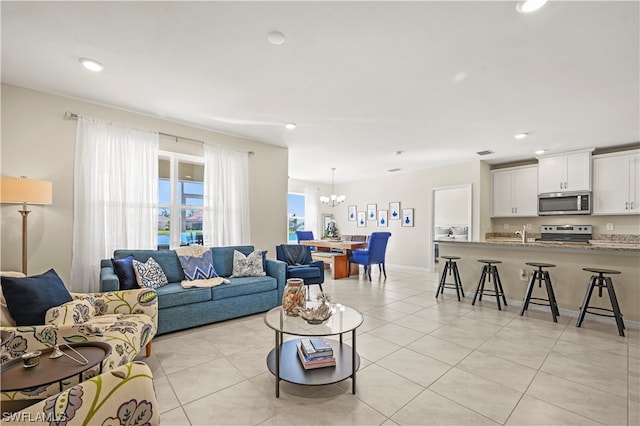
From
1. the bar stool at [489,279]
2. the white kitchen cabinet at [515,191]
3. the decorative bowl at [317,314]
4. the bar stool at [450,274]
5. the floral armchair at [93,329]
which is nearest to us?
the floral armchair at [93,329]

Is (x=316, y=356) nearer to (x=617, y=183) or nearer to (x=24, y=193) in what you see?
(x=24, y=193)

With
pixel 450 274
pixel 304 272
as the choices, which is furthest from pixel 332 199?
pixel 450 274

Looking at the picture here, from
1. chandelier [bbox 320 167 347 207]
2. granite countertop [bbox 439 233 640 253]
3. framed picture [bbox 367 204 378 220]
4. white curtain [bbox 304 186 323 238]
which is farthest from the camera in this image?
white curtain [bbox 304 186 323 238]

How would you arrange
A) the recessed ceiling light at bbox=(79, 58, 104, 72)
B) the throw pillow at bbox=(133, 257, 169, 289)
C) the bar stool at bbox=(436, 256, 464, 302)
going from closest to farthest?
the recessed ceiling light at bbox=(79, 58, 104, 72) → the throw pillow at bbox=(133, 257, 169, 289) → the bar stool at bbox=(436, 256, 464, 302)

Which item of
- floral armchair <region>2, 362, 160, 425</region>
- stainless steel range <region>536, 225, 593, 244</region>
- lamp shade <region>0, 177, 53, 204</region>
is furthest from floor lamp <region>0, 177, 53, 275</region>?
stainless steel range <region>536, 225, 593, 244</region>

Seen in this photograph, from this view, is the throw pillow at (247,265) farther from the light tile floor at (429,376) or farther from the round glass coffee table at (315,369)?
the round glass coffee table at (315,369)

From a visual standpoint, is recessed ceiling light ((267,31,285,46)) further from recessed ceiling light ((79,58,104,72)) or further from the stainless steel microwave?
the stainless steel microwave

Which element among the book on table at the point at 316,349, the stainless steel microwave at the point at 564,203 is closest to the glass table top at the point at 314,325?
the book on table at the point at 316,349

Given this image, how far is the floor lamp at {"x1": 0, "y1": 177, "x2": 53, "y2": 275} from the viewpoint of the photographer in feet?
8.46

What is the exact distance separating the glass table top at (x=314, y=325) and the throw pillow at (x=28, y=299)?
57.3 inches

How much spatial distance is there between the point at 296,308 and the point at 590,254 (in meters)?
3.77

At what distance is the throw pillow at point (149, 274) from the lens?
10.1 ft

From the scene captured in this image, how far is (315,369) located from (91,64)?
10.5 ft

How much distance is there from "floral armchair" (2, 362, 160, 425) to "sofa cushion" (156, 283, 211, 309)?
190 centimetres
